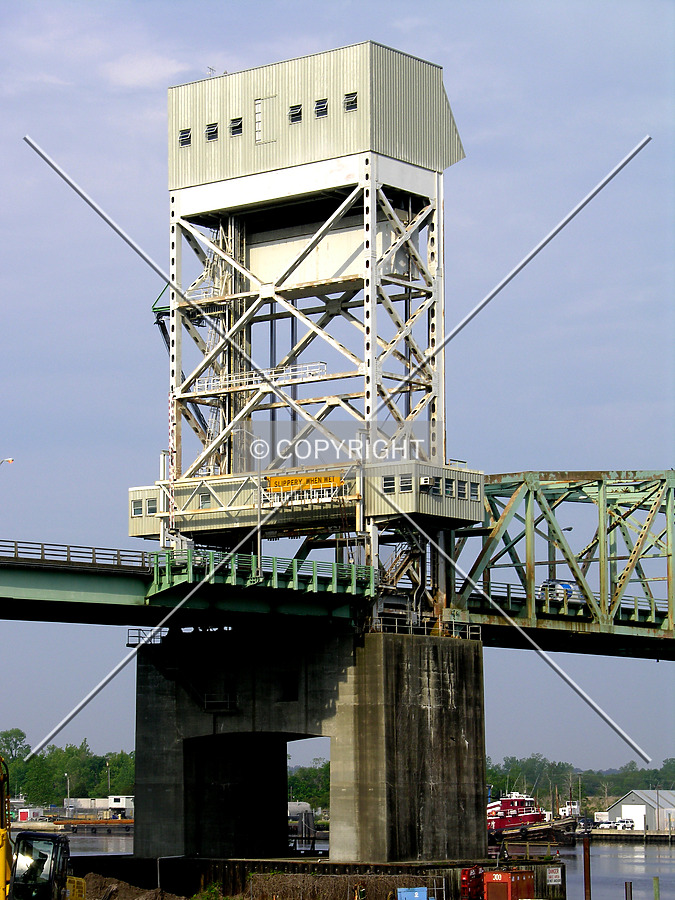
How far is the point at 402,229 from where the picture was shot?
97.6 metres

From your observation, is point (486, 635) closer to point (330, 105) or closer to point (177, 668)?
point (177, 668)

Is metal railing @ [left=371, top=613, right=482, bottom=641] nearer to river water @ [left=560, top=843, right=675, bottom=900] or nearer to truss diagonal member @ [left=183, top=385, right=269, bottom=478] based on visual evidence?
truss diagonal member @ [left=183, top=385, right=269, bottom=478]

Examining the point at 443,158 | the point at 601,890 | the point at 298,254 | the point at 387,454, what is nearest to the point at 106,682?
the point at 387,454

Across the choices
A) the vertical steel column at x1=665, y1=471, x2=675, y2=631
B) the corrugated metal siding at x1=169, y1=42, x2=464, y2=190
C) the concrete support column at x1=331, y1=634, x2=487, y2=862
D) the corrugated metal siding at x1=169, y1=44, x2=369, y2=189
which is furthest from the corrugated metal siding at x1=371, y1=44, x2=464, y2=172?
the vertical steel column at x1=665, y1=471, x2=675, y2=631

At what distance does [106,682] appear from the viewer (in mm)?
55906

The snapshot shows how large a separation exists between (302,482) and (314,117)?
2248 cm

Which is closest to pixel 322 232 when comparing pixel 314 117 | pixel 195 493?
pixel 314 117

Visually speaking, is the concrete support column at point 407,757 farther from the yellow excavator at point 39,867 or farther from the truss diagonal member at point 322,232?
the yellow excavator at point 39,867

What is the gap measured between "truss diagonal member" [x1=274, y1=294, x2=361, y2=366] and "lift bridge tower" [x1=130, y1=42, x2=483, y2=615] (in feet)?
0.47

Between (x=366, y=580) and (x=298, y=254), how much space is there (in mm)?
21582

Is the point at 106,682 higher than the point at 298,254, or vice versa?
the point at 298,254

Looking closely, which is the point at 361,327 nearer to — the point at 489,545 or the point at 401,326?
the point at 401,326

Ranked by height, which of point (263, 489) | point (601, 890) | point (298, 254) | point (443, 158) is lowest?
point (601, 890)

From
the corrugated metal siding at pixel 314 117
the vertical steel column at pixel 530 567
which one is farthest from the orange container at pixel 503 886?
the corrugated metal siding at pixel 314 117
